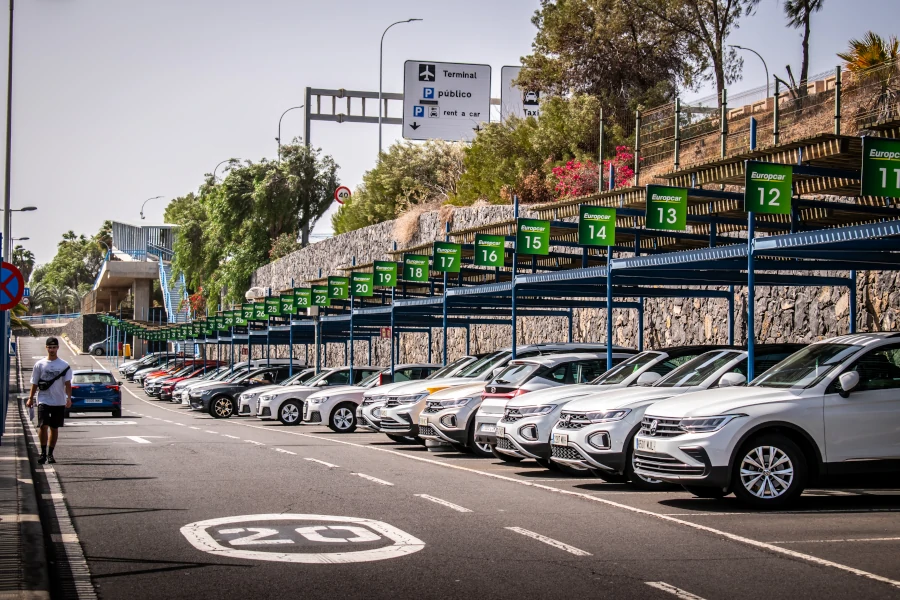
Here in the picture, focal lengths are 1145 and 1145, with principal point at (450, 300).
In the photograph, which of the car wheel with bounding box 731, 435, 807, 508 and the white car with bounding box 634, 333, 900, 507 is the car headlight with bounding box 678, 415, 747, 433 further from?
the car wheel with bounding box 731, 435, 807, 508

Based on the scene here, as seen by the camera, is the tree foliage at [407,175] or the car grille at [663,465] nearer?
the car grille at [663,465]

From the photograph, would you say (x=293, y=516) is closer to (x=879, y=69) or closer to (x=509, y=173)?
(x=879, y=69)

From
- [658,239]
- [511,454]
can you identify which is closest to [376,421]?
[511,454]

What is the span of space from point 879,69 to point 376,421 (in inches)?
387

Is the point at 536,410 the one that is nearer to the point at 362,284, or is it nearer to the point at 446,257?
the point at 446,257

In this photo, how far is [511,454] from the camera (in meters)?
15.1

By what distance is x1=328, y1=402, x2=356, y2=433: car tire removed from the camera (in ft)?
79.4

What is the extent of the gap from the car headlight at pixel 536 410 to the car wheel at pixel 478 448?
6.33 ft

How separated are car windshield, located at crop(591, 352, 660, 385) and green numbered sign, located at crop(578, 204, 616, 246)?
3447 mm

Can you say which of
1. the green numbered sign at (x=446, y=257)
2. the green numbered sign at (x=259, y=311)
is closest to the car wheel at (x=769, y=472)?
the green numbered sign at (x=446, y=257)

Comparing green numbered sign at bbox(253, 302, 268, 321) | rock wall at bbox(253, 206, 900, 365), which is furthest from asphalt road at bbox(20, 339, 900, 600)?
green numbered sign at bbox(253, 302, 268, 321)

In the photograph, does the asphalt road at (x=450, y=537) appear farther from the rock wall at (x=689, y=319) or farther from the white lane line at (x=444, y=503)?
the rock wall at (x=689, y=319)

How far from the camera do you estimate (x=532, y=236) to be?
2031cm

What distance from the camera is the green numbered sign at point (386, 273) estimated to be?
2670cm
